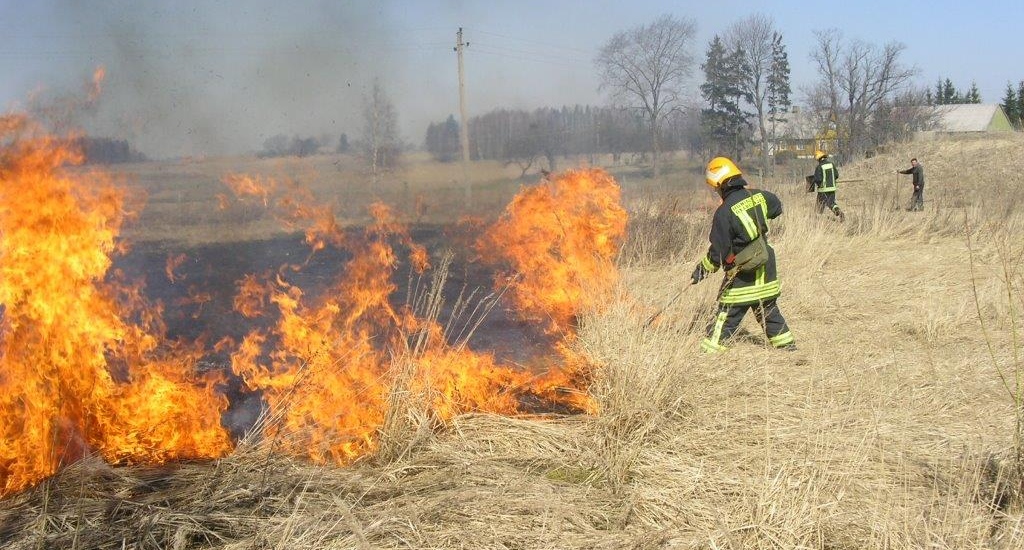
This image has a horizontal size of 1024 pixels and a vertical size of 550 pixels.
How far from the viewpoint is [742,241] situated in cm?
573

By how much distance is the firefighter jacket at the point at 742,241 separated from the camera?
18.6 ft

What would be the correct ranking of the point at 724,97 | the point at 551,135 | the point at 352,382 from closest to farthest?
the point at 352,382 < the point at 551,135 < the point at 724,97

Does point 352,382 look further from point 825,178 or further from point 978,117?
point 978,117

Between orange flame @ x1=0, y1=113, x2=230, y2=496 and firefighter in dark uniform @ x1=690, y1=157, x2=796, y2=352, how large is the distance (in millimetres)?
3695

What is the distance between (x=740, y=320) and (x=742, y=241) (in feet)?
2.02

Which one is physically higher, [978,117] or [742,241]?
[978,117]

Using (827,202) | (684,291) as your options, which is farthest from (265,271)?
(827,202)

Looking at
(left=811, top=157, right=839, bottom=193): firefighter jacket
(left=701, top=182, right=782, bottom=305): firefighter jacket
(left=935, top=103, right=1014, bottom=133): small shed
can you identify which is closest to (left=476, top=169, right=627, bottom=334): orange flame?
(left=701, top=182, right=782, bottom=305): firefighter jacket

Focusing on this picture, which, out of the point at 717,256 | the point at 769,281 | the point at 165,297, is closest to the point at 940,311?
the point at 769,281

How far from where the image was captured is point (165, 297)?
10242 mm

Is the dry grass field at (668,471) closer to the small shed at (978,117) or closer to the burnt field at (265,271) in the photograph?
the burnt field at (265,271)

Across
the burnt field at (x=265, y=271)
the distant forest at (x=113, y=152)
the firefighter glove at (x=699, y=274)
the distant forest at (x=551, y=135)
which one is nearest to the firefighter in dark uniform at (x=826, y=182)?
the distant forest at (x=551, y=135)

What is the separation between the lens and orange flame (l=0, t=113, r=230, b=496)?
3.69 metres

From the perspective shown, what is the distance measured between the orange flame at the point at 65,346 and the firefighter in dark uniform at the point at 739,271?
145 inches
